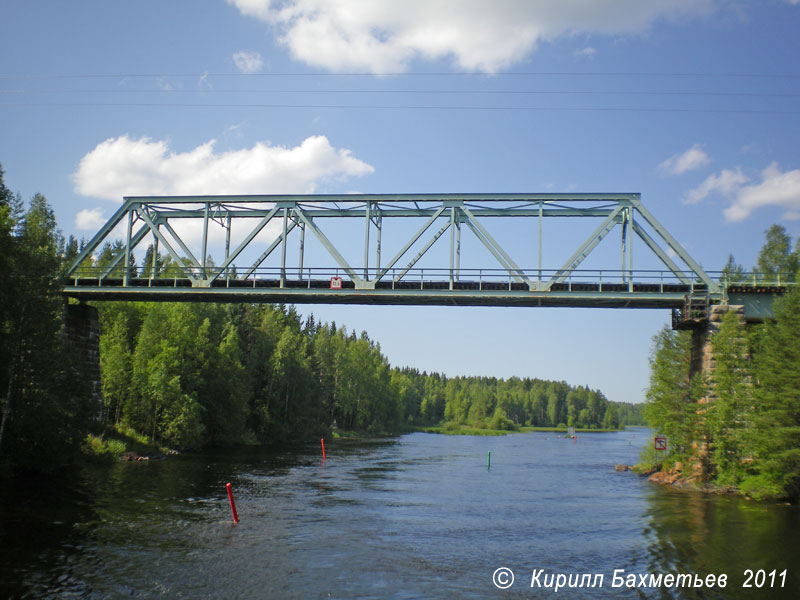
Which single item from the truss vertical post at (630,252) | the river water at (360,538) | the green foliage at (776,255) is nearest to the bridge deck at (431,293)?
the truss vertical post at (630,252)

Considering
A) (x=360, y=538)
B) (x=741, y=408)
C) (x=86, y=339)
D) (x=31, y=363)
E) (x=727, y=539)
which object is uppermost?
(x=86, y=339)

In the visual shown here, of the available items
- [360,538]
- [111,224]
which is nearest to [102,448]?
[111,224]

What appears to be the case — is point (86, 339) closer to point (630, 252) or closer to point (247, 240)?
point (247, 240)

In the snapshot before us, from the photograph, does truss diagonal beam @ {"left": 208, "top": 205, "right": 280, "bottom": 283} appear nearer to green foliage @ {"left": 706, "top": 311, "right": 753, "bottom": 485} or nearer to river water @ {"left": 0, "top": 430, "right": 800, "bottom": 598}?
river water @ {"left": 0, "top": 430, "right": 800, "bottom": 598}

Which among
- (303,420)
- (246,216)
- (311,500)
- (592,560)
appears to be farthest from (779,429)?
(303,420)

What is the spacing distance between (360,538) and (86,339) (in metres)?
32.0

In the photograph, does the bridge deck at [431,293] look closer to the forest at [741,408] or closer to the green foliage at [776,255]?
the forest at [741,408]

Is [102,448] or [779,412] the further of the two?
[102,448]

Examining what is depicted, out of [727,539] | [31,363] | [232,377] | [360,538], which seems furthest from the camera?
[232,377]

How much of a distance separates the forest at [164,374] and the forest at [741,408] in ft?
122

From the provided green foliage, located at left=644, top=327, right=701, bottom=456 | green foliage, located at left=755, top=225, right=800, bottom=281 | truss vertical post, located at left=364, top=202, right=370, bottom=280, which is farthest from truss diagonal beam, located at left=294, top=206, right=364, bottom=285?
green foliage, located at left=755, top=225, right=800, bottom=281

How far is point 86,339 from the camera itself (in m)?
45.2

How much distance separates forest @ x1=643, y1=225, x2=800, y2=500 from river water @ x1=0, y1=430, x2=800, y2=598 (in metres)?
Answer: 2.46

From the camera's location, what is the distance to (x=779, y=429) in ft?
95.0
